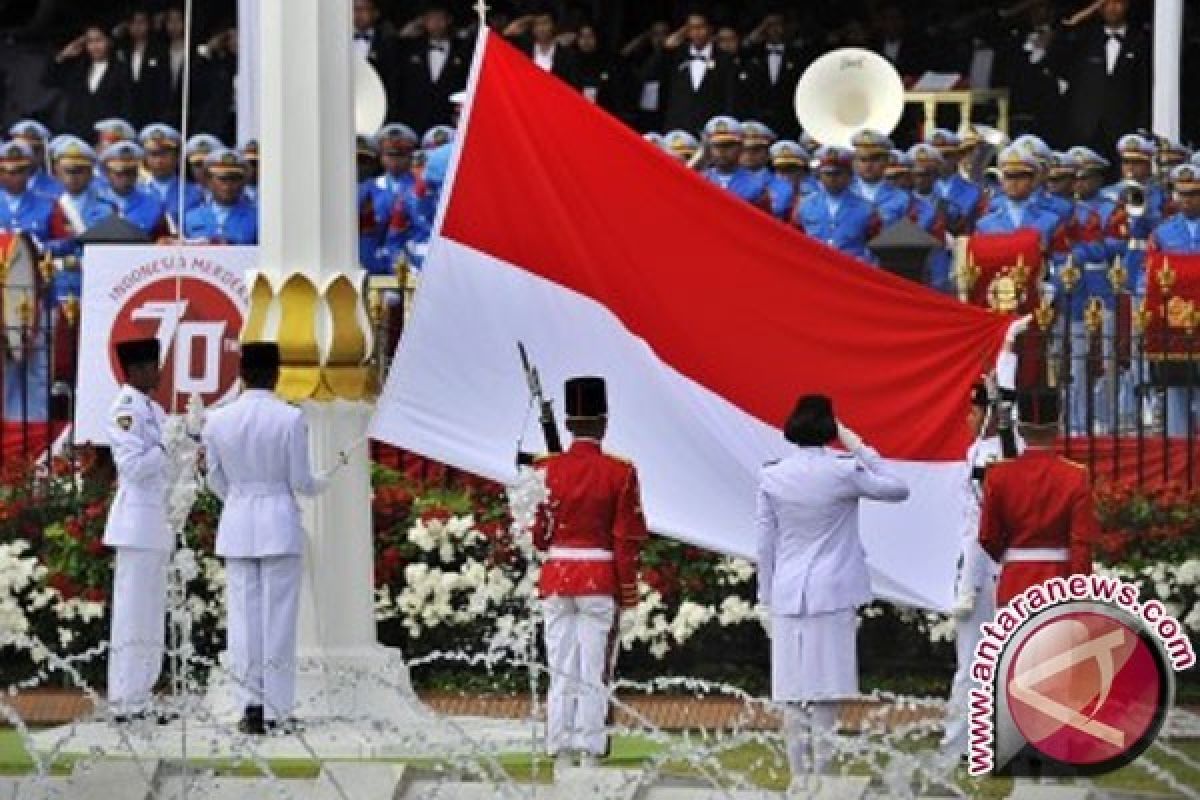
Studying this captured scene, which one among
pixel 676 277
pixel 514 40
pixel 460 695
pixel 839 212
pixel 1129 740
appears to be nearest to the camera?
pixel 1129 740

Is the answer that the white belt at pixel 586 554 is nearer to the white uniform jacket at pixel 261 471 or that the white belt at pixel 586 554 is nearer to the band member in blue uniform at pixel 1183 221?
the white uniform jacket at pixel 261 471

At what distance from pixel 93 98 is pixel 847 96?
5.83 metres

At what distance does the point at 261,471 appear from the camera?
19.8 metres

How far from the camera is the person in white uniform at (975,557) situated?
65.4 feet

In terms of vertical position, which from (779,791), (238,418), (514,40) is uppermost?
(514,40)

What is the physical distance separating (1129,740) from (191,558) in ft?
19.5

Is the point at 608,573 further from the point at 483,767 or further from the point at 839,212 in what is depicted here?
the point at 839,212

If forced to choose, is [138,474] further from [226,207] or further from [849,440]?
[226,207]

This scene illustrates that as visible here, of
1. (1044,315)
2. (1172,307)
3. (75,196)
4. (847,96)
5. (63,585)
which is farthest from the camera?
(847,96)

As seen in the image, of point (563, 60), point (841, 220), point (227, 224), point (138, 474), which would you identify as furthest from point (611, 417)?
point (563, 60)

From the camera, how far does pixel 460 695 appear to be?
22797mm

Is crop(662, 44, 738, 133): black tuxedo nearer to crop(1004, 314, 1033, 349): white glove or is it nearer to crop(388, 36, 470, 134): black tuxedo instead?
crop(388, 36, 470, 134): black tuxedo

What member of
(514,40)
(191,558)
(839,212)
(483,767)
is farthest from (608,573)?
(514,40)

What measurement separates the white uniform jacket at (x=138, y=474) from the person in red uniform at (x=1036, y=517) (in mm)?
3830
